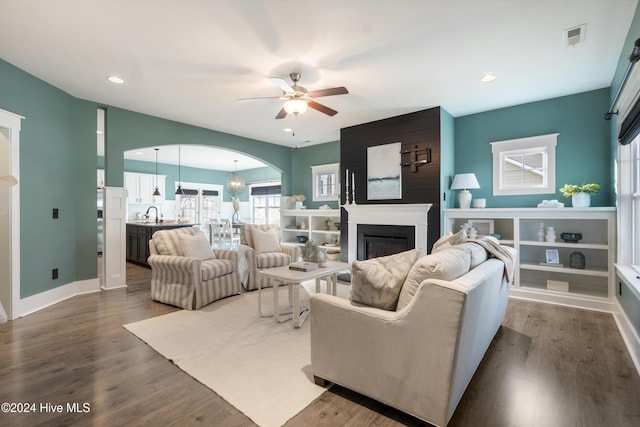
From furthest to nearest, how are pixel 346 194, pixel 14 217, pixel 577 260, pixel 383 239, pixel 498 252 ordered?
pixel 346 194 < pixel 383 239 < pixel 577 260 < pixel 14 217 < pixel 498 252

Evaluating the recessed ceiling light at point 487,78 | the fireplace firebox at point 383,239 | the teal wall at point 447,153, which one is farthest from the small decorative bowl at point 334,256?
the recessed ceiling light at point 487,78

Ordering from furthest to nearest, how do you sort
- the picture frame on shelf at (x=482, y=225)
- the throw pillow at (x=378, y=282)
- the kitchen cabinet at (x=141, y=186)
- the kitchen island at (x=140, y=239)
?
1. the kitchen cabinet at (x=141, y=186)
2. the kitchen island at (x=140, y=239)
3. the picture frame on shelf at (x=482, y=225)
4. the throw pillow at (x=378, y=282)

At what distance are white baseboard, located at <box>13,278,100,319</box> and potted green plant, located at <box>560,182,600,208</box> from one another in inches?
256

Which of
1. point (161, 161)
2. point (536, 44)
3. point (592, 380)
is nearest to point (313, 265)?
point (592, 380)

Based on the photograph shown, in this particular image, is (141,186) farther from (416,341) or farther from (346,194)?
(416,341)

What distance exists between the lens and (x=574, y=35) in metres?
2.63

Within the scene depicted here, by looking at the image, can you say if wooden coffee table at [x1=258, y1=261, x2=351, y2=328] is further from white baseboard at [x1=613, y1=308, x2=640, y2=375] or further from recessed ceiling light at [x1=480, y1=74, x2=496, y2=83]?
recessed ceiling light at [x1=480, y1=74, x2=496, y2=83]

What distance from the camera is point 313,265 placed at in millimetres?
3273

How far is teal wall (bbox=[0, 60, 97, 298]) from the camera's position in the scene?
3352 millimetres

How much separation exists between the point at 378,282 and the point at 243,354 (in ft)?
4.54

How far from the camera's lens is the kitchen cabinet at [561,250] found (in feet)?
11.6

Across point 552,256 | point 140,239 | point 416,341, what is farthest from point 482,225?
Result: point 140,239

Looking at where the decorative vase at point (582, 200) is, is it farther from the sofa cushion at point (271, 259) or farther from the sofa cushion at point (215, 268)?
the sofa cushion at point (215, 268)

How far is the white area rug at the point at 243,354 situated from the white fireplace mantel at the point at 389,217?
231 centimetres
